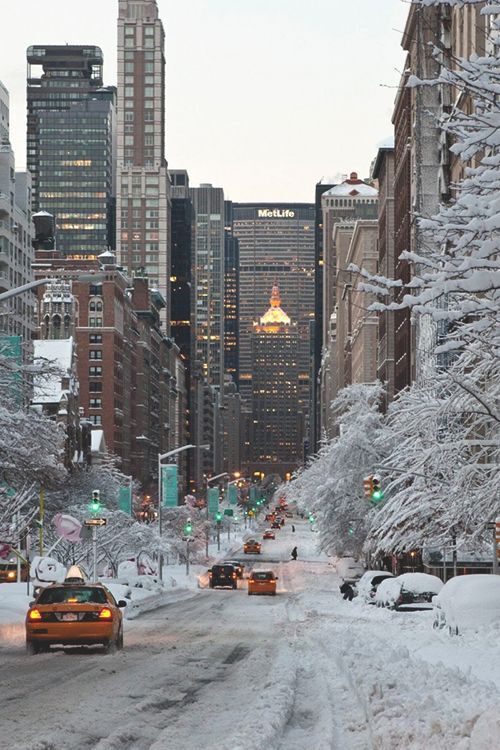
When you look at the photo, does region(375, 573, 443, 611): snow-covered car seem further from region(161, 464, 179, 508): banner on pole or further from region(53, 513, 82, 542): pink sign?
region(161, 464, 179, 508): banner on pole

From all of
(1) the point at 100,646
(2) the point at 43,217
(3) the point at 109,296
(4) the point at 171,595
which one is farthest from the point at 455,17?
(2) the point at 43,217

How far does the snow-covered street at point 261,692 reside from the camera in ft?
43.2

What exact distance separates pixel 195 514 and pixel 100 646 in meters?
99.0

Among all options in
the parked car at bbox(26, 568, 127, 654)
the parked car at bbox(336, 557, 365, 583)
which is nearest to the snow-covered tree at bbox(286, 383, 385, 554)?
the parked car at bbox(336, 557, 365, 583)

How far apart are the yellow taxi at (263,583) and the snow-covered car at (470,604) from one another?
34372mm

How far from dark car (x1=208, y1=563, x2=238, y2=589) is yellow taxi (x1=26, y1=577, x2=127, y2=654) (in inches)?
1938

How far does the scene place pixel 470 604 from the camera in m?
28.9

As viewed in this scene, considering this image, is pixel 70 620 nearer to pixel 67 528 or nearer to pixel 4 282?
pixel 67 528

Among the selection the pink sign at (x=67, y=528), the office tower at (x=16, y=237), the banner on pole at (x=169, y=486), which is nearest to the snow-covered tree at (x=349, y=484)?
the banner on pole at (x=169, y=486)

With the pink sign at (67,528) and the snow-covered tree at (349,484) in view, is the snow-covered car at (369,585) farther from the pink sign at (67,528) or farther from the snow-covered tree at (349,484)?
the snow-covered tree at (349,484)

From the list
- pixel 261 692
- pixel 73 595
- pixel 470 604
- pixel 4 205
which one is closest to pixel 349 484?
pixel 470 604

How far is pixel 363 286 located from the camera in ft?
47.4

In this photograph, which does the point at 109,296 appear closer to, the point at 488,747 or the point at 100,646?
the point at 100,646

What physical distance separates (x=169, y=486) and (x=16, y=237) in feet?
191
